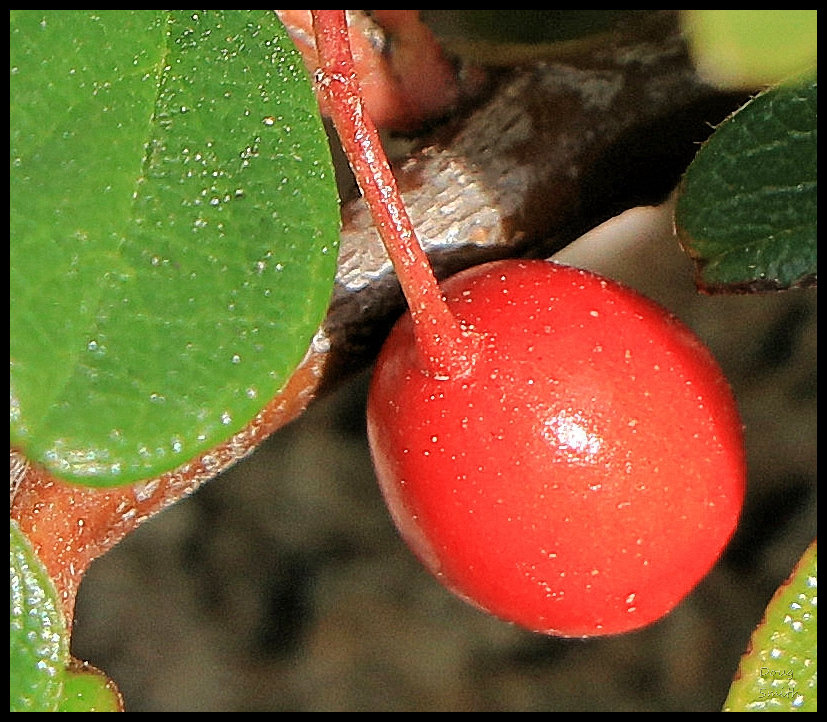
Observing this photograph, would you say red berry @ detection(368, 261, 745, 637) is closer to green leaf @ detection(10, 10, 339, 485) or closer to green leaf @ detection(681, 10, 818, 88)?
green leaf @ detection(10, 10, 339, 485)

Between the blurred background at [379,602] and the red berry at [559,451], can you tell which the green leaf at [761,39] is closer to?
the red berry at [559,451]

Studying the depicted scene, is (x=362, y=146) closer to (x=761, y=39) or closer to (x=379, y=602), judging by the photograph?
(x=761, y=39)

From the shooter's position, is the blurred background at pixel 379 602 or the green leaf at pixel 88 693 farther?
the blurred background at pixel 379 602

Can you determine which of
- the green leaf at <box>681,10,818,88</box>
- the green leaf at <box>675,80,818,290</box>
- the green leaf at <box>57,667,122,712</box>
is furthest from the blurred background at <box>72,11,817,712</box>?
the green leaf at <box>681,10,818,88</box>

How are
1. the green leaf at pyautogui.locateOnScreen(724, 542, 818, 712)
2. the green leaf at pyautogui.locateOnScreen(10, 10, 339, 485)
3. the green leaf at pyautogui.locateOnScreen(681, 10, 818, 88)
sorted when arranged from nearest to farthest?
the green leaf at pyautogui.locateOnScreen(681, 10, 818, 88), the green leaf at pyautogui.locateOnScreen(10, 10, 339, 485), the green leaf at pyautogui.locateOnScreen(724, 542, 818, 712)

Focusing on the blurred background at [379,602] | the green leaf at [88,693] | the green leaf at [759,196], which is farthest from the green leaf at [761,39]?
the blurred background at [379,602]
